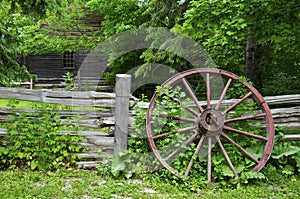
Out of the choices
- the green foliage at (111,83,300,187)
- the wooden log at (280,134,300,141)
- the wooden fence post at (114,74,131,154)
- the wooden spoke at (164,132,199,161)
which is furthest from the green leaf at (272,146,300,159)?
the wooden fence post at (114,74,131,154)

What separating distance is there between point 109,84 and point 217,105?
8.59 meters

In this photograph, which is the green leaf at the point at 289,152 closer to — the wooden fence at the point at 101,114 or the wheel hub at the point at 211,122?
the wooden fence at the point at 101,114

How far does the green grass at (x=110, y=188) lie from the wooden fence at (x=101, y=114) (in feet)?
1.57

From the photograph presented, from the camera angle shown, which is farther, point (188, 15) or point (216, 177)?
point (188, 15)

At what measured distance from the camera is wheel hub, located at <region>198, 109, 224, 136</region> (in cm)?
393

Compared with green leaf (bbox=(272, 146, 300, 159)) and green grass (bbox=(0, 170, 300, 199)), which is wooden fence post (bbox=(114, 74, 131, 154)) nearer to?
green grass (bbox=(0, 170, 300, 199))

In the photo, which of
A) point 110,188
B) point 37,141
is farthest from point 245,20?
point 37,141

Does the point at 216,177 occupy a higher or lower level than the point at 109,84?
lower

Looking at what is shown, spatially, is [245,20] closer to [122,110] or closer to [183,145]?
[183,145]

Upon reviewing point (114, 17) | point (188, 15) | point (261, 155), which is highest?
point (114, 17)

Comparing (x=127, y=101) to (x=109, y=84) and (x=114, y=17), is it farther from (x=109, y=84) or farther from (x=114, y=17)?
(x=109, y=84)

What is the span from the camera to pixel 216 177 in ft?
12.9

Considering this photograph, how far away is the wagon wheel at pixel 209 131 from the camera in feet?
13.0

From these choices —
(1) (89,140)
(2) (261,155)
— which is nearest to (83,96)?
(1) (89,140)
